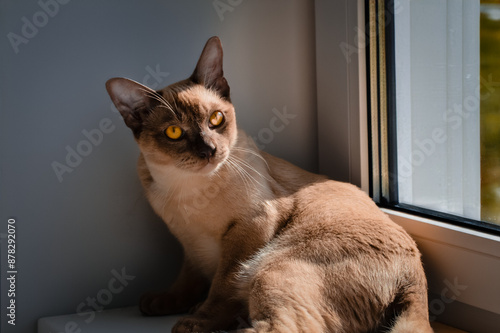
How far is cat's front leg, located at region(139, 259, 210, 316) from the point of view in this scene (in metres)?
1.61

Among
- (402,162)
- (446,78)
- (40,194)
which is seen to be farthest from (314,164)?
(40,194)

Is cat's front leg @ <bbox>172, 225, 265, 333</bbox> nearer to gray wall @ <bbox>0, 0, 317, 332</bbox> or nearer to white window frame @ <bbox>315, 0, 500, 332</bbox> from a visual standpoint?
gray wall @ <bbox>0, 0, 317, 332</bbox>

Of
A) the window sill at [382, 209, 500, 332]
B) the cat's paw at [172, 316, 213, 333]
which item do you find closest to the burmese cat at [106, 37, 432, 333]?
the cat's paw at [172, 316, 213, 333]

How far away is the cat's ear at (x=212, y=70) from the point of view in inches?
59.7

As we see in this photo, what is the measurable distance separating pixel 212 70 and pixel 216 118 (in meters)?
0.16

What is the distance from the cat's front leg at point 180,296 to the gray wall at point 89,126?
0.12 metres

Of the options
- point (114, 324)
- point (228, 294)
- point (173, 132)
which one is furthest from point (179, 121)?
point (114, 324)

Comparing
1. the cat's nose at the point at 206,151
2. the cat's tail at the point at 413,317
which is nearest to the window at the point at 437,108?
the cat's tail at the point at 413,317

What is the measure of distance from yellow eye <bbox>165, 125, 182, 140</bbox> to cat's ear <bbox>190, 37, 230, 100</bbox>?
187mm

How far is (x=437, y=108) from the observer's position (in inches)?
59.8

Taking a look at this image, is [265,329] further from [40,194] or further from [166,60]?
[166,60]

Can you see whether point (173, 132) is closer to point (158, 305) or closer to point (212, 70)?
point (212, 70)

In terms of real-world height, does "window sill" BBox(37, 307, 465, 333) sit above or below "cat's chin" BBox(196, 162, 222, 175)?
below

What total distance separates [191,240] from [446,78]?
92 centimetres
